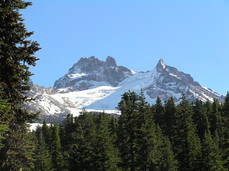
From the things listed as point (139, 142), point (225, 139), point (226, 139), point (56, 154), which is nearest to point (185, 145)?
point (225, 139)

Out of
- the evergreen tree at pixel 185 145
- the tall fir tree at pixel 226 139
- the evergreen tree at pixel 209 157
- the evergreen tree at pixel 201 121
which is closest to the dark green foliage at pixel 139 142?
the evergreen tree at pixel 209 157

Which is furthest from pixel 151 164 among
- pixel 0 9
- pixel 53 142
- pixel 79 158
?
pixel 53 142

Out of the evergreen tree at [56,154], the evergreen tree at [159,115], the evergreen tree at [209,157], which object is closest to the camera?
the evergreen tree at [209,157]

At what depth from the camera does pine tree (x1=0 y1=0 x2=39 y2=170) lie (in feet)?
54.4

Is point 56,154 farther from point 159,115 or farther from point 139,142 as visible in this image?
point 139,142

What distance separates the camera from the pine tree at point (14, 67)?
16594mm

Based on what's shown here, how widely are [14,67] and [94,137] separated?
32267mm

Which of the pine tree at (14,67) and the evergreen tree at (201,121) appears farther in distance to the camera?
the evergreen tree at (201,121)

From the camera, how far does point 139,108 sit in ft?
137

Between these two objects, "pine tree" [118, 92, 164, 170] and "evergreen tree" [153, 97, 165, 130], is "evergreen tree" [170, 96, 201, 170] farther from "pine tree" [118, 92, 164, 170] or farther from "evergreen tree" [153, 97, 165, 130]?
"evergreen tree" [153, 97, 165, 130]

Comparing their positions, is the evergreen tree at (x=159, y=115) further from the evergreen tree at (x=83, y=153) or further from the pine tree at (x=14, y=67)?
the pine tree at (x=14, y=67)

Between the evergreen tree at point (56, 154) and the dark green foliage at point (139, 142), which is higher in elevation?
the dark green foliage at point (139, 142)

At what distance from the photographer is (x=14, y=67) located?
16609 millimetres

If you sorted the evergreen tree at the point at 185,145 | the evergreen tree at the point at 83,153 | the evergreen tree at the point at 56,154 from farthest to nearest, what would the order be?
the evergreen tree at the point at 56,154, the evergreen tree at the point at 185,145, the evergreen tree at the point at 83,153
